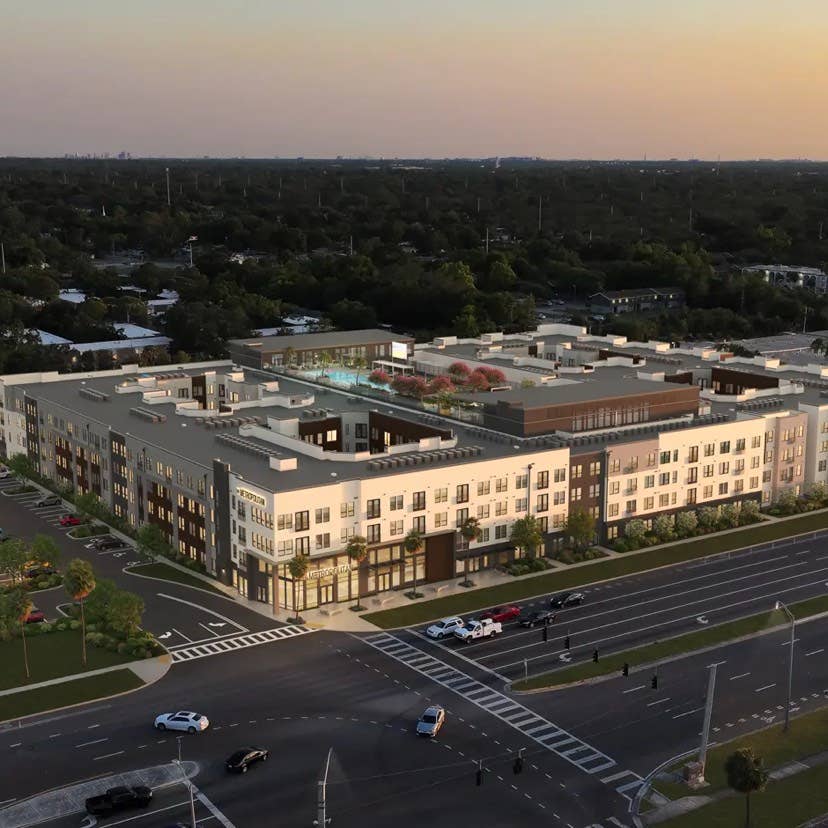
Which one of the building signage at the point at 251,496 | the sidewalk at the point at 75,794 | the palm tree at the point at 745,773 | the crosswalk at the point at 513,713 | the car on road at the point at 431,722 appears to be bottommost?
the crosswalk at the point at 513,713

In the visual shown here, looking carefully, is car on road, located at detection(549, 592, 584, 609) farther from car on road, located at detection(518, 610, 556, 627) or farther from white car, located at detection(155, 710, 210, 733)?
white car, located at detection(155, 710, 210, 733)

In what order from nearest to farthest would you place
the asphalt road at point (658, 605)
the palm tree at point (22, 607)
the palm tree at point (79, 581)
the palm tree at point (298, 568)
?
the palm tree at point (22, 607)
the palm tree at point (79, 581)
the asphalt road at point (658, 605)
the palm tree at point (298, 568)

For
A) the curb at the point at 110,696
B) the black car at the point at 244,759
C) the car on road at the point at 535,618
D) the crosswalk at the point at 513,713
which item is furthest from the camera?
the car on road at the point at 535,618

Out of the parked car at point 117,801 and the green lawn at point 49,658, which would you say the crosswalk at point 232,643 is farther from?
the parked car at point 117,801

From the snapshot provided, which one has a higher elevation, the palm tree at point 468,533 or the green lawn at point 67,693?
the palm tree at point 468,533

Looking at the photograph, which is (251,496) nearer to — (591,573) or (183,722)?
(183,722)

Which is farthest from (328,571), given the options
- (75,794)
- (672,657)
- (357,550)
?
(75,794)

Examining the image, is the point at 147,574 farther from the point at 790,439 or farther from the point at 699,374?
the point at 699,374

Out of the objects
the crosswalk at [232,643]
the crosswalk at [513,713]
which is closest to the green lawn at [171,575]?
→ the crosswalk at [232,643]
